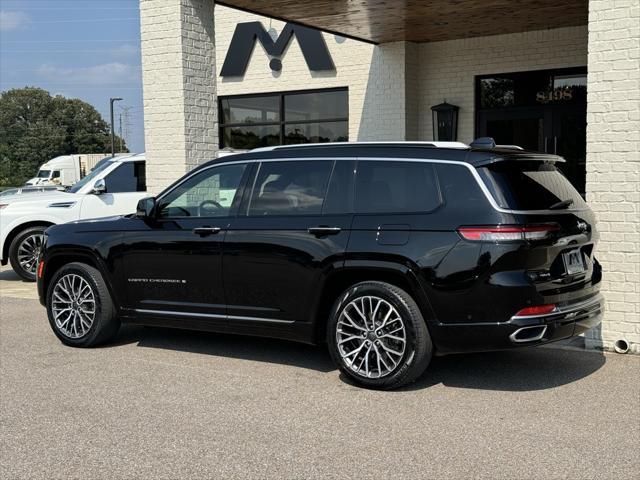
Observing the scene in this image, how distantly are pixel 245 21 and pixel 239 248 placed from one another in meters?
10.1

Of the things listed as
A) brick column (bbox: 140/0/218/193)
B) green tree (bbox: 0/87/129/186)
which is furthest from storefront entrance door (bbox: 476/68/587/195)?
green tree (bbox: 0/87/129/186)

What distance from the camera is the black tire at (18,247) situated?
12328mm

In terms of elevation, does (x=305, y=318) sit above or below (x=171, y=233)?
below

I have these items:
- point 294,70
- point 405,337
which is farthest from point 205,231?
point 294,70

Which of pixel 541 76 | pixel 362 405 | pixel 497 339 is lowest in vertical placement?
pixel 362 405

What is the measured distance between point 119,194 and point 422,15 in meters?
5.23

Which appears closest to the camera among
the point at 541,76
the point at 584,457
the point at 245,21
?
the point at 584,457

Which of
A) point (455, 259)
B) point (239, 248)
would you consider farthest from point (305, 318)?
point (455, 259)

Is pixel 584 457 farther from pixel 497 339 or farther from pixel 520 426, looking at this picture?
pixel 497 339

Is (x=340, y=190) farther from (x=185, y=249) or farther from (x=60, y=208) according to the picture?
(x=60, y=208)

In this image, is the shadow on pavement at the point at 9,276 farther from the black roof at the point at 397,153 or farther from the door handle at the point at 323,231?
the door handle at the point at 323,231

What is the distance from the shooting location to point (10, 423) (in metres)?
5.29

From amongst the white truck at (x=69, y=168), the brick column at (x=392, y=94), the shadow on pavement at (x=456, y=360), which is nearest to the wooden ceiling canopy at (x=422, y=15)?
the brick column at (x=392, y=94)

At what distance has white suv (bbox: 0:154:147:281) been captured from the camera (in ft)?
40.4
